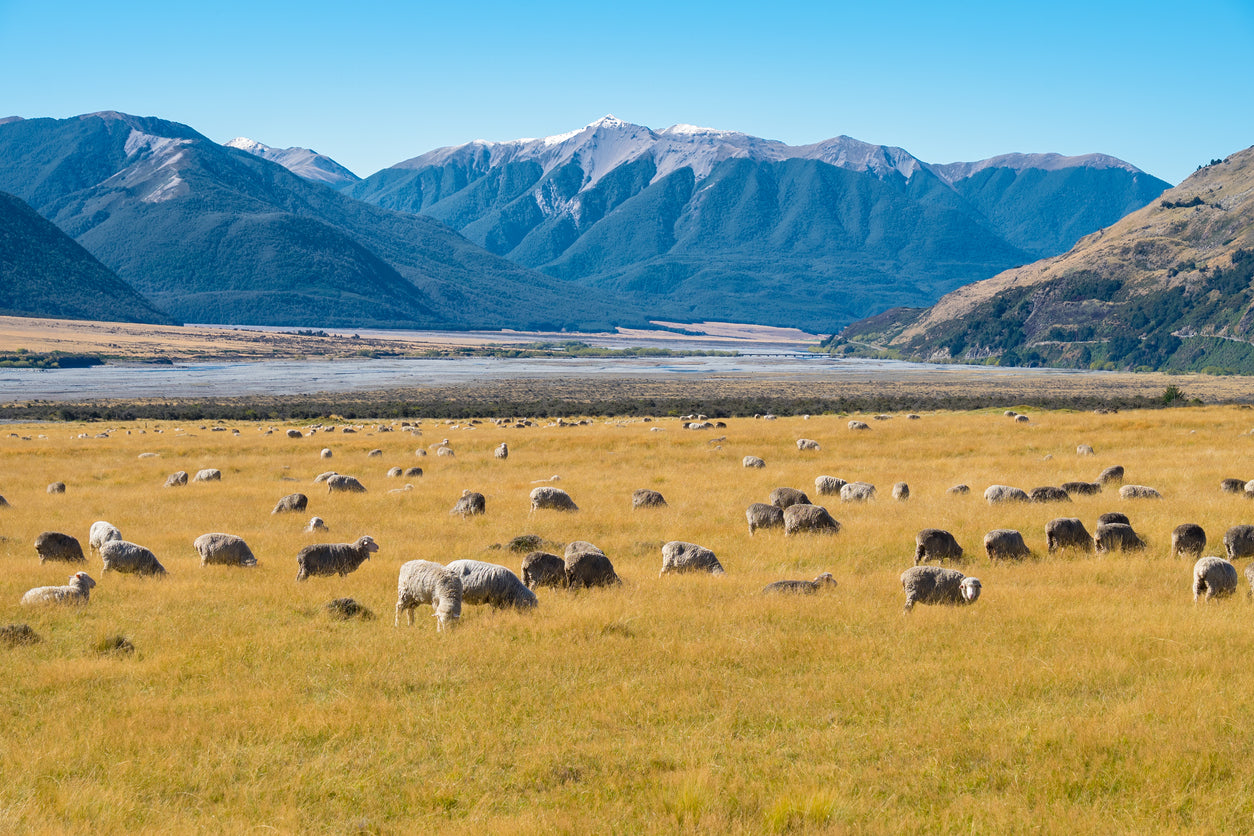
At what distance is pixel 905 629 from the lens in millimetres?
11906

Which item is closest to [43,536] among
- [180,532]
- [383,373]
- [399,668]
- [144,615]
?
[180,532]

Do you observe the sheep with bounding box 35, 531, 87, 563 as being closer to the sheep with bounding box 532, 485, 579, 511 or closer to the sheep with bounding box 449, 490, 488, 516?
the sheep with bounding box 449, 490, 488, 516

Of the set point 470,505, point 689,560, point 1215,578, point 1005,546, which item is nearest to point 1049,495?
point 1005,546

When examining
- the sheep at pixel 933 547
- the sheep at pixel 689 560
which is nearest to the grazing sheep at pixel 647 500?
the sheep at pixel 689 560

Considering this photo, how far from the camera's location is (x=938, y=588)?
43.7 feet

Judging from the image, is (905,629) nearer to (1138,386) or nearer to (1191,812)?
(1191,812)

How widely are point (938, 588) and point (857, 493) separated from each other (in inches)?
430

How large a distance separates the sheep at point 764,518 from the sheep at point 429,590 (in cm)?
882

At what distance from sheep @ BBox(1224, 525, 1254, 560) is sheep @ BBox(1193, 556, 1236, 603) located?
2270 mm

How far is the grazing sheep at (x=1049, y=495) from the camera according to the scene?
2189 cm

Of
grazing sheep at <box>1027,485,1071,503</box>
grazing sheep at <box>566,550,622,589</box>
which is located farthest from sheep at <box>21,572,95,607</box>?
grazing sheep at <box>1027,485,1071,503</box>

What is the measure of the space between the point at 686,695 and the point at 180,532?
1459 centimetres

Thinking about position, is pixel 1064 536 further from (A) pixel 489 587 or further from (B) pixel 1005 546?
(A) pixel 489 587

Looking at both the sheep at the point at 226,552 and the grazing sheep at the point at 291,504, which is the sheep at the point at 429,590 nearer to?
the sheep at the point at 226,552
